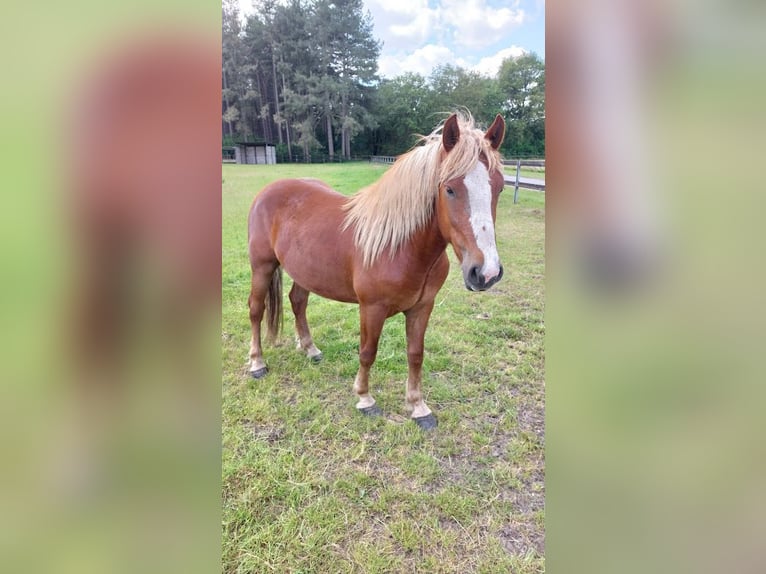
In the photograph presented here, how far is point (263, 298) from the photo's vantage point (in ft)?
6.57

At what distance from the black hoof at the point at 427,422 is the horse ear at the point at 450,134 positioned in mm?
1150

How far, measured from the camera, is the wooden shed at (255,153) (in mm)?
1158

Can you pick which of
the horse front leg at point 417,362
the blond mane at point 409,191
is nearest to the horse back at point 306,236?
the blond mane at point 409,191

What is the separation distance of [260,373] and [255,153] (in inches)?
42.9

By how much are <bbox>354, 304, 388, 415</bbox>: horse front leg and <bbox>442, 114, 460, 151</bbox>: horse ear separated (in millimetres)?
734

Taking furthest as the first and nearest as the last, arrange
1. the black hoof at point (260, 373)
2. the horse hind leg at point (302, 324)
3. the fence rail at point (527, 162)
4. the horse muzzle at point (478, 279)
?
the horse hind leg at point (302, 324), the black hoof at point (260, 373), the horse muzzle at point (478, 279), the fence rail at point (527, 162)

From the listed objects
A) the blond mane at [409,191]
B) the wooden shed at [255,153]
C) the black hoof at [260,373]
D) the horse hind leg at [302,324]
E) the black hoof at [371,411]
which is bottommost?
the black hoof at [371,411]

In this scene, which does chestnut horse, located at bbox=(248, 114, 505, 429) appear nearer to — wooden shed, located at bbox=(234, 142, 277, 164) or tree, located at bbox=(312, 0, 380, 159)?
tree, located at bbox=(312, 0, 380, 159)

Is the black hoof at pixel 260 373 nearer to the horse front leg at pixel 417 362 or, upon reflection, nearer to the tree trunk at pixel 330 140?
the horse front leg at pixel 417 362

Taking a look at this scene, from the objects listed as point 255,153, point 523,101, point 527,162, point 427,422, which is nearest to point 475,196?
point 527,162
